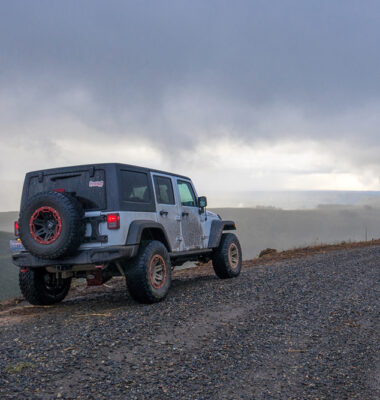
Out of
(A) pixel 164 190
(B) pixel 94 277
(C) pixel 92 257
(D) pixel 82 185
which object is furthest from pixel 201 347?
(A) pixel 164 190

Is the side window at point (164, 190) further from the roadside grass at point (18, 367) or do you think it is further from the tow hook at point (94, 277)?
A: the roadside grass at point (18, 367)

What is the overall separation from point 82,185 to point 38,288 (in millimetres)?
2168

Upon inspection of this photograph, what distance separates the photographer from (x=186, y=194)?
32.4 ft

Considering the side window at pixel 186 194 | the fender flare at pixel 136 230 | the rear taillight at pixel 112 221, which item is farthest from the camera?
the side window at pixel 186 194

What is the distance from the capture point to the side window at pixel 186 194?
9609mm

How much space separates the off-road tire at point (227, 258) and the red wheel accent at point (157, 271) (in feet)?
8.97

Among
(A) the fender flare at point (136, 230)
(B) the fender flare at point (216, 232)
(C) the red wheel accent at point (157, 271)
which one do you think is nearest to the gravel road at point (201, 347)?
(C) the red wheel accent at point (157, 271)

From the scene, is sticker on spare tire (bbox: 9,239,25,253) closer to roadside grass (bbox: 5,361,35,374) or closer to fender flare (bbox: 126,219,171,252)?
fender flare (bbox: 126,219,171,252)

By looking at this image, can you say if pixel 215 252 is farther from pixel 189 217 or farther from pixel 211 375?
pixel 211 375

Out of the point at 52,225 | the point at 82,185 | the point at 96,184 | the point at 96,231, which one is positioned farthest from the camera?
the point at 82,185

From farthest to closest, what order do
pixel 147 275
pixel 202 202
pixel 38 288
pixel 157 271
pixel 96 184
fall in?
pixel 202 202
pixel 38 288
pixel 157 271
pixel 96 184
pixel 147 275

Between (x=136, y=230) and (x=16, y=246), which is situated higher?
(x=136, y=230)

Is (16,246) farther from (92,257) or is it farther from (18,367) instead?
(18,367)

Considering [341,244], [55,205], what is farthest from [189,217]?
[341,244]
